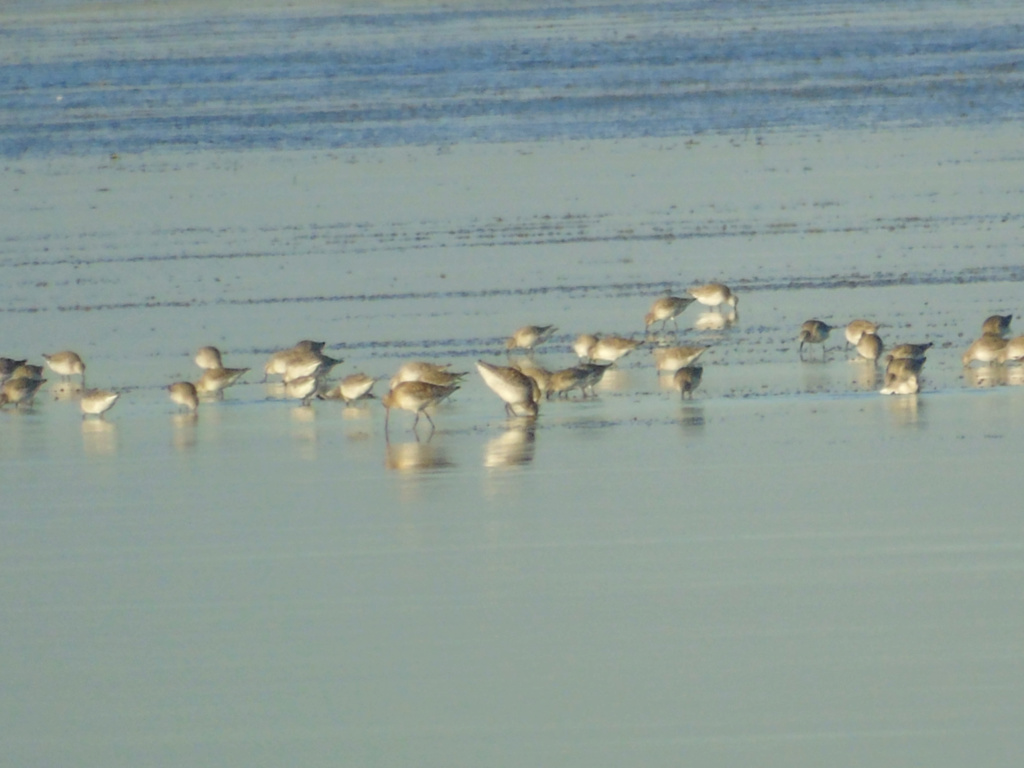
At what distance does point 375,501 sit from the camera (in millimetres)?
11688

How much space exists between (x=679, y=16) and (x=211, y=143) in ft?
91.4

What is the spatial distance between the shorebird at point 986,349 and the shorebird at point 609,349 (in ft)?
8.45

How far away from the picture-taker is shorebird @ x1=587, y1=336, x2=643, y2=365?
53.6ft

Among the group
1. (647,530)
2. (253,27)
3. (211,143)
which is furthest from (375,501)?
(253,27)

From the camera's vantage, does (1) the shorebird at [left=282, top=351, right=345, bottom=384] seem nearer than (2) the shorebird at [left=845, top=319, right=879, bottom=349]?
Yes

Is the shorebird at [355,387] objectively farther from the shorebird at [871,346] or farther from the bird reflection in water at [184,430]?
the shorebird at [871,346]

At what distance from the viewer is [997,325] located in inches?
640

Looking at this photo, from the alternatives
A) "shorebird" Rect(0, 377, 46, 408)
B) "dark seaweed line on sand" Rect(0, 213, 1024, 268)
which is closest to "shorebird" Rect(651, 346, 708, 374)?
"shorebird" Rect(0, 377, 46, 408)

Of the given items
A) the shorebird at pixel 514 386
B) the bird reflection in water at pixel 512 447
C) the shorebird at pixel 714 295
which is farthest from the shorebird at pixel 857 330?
the bird reflection in water at pixel 512 447

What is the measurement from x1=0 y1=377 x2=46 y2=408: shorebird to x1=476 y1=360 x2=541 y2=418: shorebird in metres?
3.61

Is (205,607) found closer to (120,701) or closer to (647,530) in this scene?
(120,701)

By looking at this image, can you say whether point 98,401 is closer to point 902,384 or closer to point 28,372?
point 28,372

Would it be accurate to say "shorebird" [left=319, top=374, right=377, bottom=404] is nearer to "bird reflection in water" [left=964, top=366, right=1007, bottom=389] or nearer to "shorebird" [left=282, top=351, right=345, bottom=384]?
"shorebird" [left=282, top=351, right=345, bottom=384]

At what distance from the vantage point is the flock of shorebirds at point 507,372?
14.3 meters
